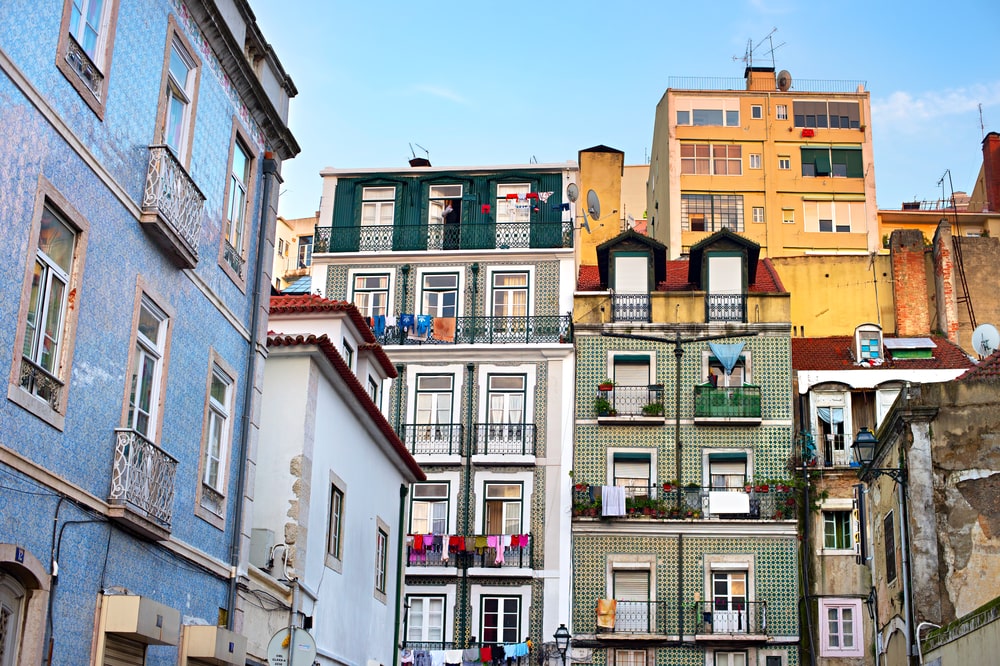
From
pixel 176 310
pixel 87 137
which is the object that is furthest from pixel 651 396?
pixel 87 137

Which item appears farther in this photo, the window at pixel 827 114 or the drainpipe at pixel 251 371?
the window at pixel 827 114

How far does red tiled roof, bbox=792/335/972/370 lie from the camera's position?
43.1m

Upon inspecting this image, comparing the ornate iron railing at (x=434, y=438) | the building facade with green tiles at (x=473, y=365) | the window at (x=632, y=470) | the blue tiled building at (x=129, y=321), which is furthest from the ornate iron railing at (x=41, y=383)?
the window at (x=632, y=470)

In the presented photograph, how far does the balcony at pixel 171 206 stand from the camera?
1491 cm

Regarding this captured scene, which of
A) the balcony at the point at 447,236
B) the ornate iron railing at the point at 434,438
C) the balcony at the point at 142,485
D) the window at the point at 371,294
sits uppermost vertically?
the balcony at the point at 447,236

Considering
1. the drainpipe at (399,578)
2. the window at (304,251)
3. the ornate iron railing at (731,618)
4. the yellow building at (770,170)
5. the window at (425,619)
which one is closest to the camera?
the drainpipe at (399,578)

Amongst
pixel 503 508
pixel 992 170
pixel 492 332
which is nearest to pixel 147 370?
pixel 503 508

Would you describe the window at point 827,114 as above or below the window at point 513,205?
above

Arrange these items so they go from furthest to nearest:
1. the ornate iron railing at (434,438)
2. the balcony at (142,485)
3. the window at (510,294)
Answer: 1. the window at (510,294)
2. the ornate iron railing at (434,438)
3. the balcony at (142,485)

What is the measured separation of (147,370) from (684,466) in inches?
1048

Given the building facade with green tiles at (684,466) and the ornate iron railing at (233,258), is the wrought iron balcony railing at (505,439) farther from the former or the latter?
the ornate iron railing at (233,258)

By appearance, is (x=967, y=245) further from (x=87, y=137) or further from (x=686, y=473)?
(x=87, y=137)

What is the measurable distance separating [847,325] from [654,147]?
1942 centimetres

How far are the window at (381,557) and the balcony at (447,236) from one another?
17.7 meters
